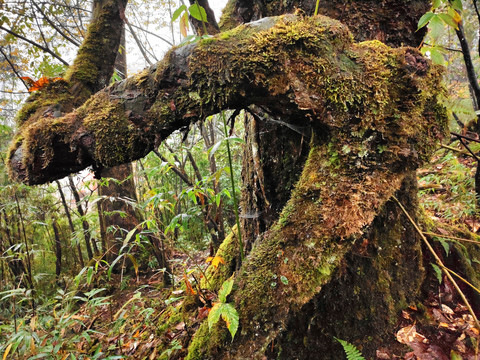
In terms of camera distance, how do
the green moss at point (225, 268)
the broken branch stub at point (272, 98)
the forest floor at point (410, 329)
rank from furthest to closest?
the green moss at point (225, 268) → the forest floor at point (410, 329) → the broken branch stub at point (272, 98)

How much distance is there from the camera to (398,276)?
70.8 inches

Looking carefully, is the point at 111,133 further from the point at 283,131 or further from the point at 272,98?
the point at 283,131

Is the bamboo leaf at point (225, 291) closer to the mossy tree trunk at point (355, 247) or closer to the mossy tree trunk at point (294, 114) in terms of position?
the mossy tree trunk at point (294, 114)

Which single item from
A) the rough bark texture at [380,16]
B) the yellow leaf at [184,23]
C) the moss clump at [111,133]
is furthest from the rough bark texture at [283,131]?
the moss clump at [111,133]

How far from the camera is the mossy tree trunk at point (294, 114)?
120cm

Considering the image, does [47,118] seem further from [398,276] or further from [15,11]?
[15,11]

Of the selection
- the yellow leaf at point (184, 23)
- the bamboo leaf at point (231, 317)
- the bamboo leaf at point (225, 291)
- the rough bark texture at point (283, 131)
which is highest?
the yellow leaf at point (184, 23)

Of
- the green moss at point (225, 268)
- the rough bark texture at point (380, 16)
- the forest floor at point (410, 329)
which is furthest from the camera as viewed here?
the green moss at point (225, 268)

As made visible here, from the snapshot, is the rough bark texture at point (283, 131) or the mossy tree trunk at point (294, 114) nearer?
the mossy tree trunk at point (294, 114)

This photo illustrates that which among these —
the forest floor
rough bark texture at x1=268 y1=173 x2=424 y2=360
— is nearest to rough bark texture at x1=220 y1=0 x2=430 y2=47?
rough bark texture at x1=268 y1=173 x2=424 y2=360

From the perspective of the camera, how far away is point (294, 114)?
133 centimetres

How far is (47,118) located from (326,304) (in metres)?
1.96

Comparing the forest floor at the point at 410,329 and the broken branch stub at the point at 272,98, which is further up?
the broken branch stub at the point at 272,98

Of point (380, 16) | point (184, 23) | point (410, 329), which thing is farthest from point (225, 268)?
point (380, 16)
